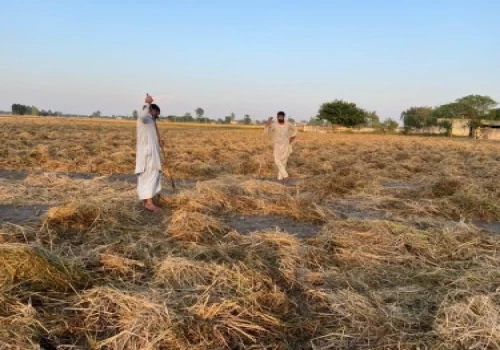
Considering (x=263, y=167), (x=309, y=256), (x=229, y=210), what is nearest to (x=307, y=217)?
(x=229, y=210)

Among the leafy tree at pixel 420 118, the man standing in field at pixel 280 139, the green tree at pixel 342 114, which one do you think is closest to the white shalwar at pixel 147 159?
the man standing in field at pixel 280 139

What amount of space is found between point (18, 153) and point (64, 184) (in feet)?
18.1

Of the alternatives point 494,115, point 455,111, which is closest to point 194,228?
point 494,115

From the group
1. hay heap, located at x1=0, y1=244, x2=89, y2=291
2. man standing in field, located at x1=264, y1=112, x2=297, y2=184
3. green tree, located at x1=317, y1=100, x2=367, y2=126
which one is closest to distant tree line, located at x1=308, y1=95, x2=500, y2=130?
green tree, located at x1=317, y1=100, x2=367, y2=126

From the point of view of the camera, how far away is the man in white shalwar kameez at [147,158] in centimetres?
623

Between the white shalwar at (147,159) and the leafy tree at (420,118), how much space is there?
72609 mm

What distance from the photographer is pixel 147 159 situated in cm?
636

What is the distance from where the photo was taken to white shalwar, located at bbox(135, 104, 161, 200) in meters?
6.23

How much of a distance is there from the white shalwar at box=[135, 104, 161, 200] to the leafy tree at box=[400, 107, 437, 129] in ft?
238

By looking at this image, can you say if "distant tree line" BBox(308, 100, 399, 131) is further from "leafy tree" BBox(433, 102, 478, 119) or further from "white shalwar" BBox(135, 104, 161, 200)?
"white shalwar" BBox(135, 104, 161, 200)

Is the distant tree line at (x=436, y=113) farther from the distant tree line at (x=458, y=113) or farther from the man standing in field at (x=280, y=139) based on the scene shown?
the man standing in field at (x=280, y=139)

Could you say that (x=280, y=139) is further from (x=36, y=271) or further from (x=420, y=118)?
(x=420, y=118)

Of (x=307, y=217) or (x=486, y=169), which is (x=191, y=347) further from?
(x=486, y=169)

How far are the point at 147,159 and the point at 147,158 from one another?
0.02 m
